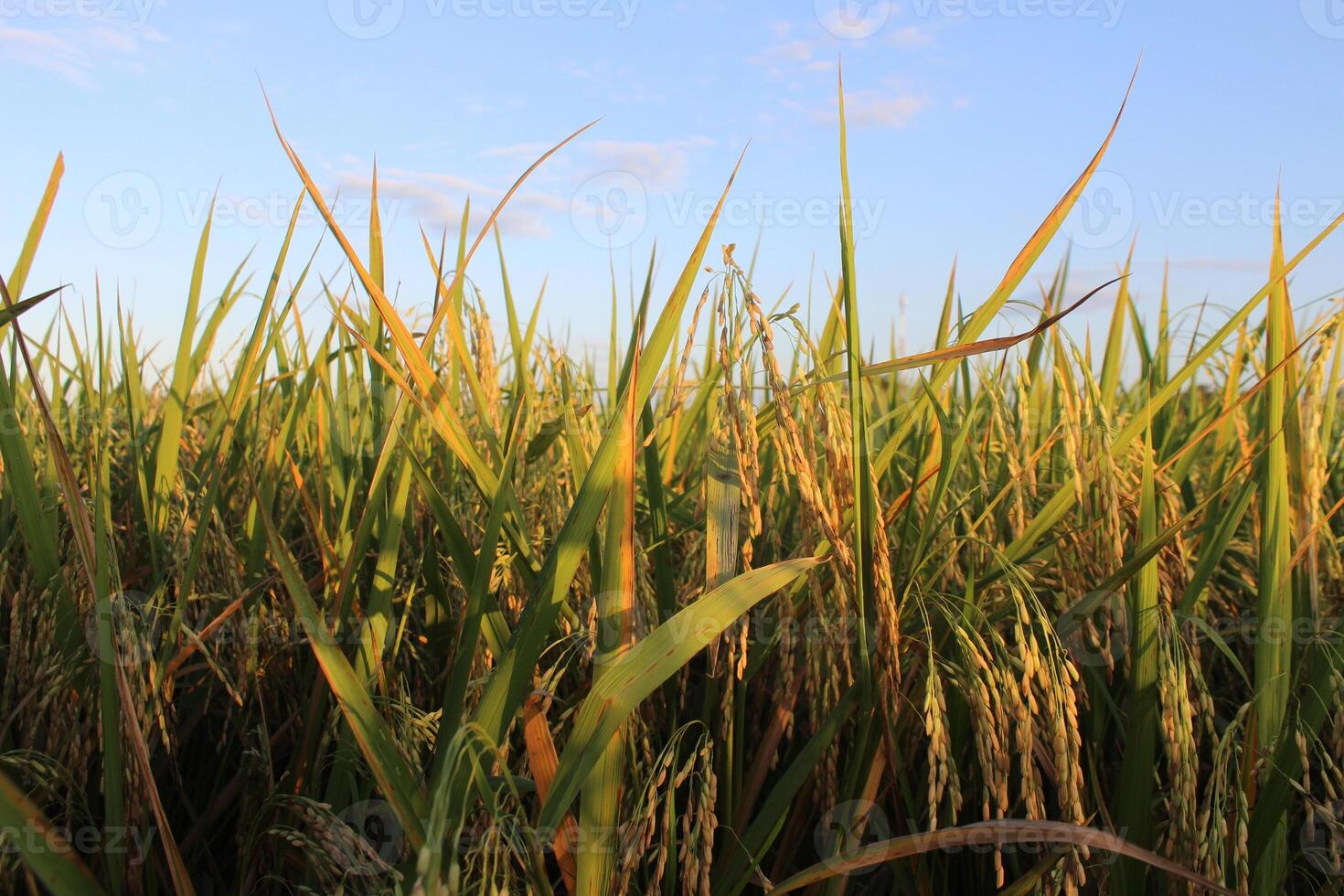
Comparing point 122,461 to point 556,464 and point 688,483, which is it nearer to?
point 556,464

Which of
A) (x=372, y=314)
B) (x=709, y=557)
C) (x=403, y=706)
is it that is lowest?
(x=403, y=706)

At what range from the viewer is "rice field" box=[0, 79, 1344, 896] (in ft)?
2.89

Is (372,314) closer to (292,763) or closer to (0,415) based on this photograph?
(0,415)

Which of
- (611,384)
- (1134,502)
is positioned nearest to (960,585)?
(1134,502)

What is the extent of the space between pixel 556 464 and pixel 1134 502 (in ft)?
3.08

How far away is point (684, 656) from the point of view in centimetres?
83

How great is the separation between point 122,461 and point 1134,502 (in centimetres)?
196

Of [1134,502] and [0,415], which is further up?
[0,415]

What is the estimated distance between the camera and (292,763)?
1170 mm

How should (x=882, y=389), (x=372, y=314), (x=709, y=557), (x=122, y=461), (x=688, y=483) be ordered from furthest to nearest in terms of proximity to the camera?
(x=882, y=389), (x=122, y=461), (x=688, y=483), (x=372, y=314), (x=709, y=557)

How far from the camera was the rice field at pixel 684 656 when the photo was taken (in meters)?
0.88

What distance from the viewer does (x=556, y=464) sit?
1.61 metres

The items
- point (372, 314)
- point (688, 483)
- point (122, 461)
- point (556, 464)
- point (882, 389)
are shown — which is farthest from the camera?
point (882, 389)

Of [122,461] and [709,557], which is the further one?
[122,461]
